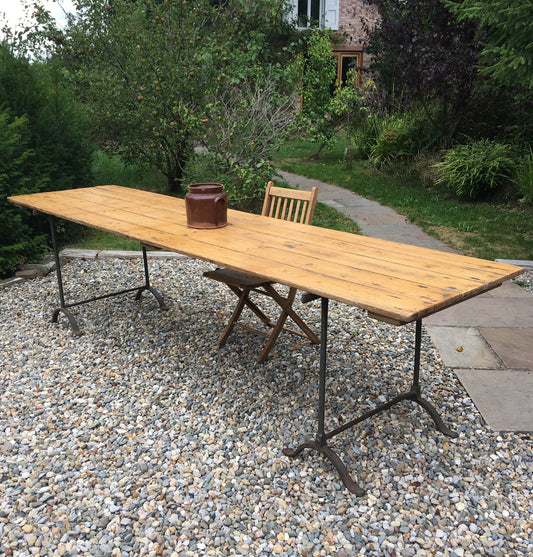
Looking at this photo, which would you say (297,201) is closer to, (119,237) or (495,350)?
(495,350)

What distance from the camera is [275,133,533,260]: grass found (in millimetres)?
6109

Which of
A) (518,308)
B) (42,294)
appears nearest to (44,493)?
(42,294)

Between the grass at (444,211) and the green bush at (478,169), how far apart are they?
0.83 feet

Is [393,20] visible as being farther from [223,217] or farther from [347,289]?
[347,289]

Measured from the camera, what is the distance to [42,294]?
16.3 feet

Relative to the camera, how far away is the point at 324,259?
8.18ft

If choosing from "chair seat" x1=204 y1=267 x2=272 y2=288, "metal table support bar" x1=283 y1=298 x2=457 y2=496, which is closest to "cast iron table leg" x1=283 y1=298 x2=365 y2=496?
"metal table support bar" x1=283 y1=298 x2=457 y2=496

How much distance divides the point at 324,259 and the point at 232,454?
1018 mm

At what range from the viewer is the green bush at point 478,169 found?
26.4 ft

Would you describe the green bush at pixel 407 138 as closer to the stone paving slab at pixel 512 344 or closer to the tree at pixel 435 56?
the tree at pixel 435 56

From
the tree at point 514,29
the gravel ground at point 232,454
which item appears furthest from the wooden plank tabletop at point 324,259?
the tree at point 514,29

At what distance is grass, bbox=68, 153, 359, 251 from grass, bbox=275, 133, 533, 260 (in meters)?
0.99

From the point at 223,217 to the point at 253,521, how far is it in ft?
5.26

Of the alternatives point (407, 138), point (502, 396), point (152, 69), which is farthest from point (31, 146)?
point (407, 138)
